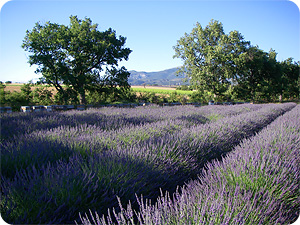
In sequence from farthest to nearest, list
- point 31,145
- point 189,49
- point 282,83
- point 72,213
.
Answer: point 282,83, point 189,49, point 31,145, point 72,213

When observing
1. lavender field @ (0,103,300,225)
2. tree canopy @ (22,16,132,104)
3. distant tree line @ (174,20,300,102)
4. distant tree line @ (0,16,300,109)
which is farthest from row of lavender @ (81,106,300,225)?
distant tree line @ (174,20,300,102)

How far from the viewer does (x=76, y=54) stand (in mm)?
18641

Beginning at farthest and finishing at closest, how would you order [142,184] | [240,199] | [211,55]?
1. [211,55]
2. [142,184]
3. [240,199]

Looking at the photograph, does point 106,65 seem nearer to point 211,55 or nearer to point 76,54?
point 76,54

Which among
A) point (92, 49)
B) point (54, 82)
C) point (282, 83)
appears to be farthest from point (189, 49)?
point (282, 83)

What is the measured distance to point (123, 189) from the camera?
1990mm

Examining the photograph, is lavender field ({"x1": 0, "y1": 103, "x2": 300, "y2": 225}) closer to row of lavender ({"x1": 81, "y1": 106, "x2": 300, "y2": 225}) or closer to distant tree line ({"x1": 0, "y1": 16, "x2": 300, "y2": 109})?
row of lavender ({"x1": 81, "y1": 106, "x2": 300, "y2": 225})

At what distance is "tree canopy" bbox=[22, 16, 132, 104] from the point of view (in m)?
18.0

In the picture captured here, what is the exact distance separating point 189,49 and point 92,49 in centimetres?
1415

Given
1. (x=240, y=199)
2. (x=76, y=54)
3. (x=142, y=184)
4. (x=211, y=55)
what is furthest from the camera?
(x=211, y=55)

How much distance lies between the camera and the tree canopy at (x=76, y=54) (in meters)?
18.0

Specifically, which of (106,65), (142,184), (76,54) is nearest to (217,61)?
(106,65)

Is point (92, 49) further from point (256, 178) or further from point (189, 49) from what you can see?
point (256, 178)

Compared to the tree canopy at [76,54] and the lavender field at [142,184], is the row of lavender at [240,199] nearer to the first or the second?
the lavender field at [142,184]
